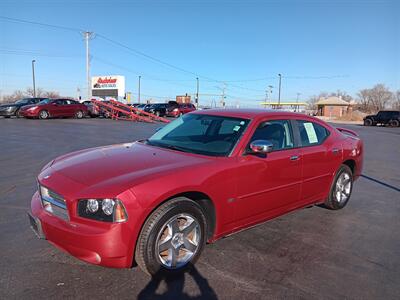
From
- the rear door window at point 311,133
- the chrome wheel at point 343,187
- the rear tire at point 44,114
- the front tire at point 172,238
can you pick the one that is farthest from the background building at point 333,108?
the front tire at point 172,238

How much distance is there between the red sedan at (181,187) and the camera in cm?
297

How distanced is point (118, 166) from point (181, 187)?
0.69 metres

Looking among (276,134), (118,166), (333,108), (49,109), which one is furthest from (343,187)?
(333,108)

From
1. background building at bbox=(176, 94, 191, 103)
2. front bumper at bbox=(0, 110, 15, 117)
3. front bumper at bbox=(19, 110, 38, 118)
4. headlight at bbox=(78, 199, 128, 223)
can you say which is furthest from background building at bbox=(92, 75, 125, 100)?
headlight at bbox=(78, 199, 128, 223)

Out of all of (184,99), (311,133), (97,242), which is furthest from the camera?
(184,99)

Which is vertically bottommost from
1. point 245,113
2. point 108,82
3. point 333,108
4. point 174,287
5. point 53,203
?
point 174,287

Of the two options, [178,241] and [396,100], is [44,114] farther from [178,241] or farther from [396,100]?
[396,100]

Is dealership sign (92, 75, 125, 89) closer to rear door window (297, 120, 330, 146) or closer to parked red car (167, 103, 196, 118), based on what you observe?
parked red car (167, 103, 196, 118)

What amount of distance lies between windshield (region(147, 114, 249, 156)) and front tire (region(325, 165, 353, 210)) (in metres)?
2.08

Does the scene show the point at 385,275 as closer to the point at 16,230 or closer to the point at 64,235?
the point at 64,235

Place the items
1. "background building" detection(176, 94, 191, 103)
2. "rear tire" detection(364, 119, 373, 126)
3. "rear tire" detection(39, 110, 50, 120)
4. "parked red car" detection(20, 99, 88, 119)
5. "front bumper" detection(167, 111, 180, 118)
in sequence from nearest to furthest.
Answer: "parked red car" detection(20, 99, 88, 119), "rear tire" detection(39, 110, 50, 120), "front bumper" detection(167, 111, 180, 118), "rear tire" detection(364, 119, 373, 126), "background building" detection(176, 94, 191, 103)

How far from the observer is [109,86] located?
59.2 m

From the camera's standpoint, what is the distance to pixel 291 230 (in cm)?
461

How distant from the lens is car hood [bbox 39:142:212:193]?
311 centimetres
